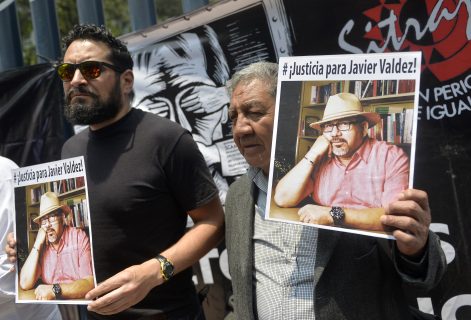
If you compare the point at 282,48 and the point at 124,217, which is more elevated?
the point at 282,48

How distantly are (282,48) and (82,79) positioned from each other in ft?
3.23

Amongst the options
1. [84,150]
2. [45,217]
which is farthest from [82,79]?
[45,217]

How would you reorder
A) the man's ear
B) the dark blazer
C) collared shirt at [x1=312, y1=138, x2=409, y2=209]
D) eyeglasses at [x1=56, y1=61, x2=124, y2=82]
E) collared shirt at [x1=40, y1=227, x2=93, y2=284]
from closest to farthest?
collared shirt at [x1=312, y1=138, x2=409, y2=209] < the dark blazer < collared shirt at [x1=40, y1=227, x2=93, y2=284] < eyeglasses at [x1=56, y1=61, x2=124, y2=82] < the man's ear

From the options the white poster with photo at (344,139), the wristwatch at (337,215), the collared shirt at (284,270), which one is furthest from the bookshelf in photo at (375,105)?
the collared shirt at (284,270)

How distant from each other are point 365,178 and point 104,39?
49.2 inches

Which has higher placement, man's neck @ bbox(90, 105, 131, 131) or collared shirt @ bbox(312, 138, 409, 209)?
man's neck @ bbox(90, 105, 131, 131)

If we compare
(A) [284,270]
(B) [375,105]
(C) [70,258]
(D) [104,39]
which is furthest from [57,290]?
(B) [375,105]

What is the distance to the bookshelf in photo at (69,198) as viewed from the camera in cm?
184

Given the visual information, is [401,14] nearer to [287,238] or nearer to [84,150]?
[287,238]

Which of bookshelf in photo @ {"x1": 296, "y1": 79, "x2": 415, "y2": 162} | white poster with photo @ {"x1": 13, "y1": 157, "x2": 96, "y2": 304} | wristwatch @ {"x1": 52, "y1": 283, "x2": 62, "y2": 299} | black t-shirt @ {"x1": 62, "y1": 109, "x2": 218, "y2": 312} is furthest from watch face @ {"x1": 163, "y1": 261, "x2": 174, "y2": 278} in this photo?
bookshelf in photo @ {"x1": 296, "y1": 79, "x2": 415, "y2": 162}

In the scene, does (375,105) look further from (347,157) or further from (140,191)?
(140,191)

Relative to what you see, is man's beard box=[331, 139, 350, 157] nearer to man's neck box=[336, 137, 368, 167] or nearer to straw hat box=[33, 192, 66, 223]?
man's neck box=[336, 137, 368, 167]

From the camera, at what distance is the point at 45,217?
6.28ft

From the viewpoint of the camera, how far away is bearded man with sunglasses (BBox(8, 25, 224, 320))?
6.48 feet
